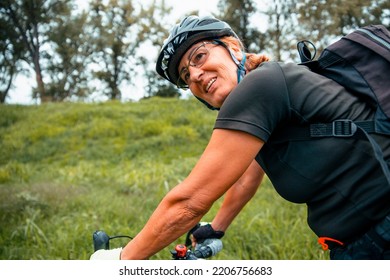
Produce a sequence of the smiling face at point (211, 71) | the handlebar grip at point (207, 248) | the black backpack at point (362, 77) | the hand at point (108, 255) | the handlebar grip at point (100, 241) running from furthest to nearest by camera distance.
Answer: the handlebar grip at point (207, 248) → the smiling face at point (211, 71) → the handlebar grip at point (100, 241) → the hand at point (108, 255) → the black backpack at point (362, 77)

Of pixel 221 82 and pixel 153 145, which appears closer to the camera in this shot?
pixel 221 82

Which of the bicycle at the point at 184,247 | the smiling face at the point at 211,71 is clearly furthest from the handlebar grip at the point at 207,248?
the smiling face at the point at 211,71

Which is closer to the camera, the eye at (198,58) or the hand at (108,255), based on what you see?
the hand at (108,255)

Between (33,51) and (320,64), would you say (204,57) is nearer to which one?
(320,64)

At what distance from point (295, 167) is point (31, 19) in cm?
2011

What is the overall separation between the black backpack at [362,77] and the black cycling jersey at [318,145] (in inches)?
1.0

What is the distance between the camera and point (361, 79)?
55.9 inches

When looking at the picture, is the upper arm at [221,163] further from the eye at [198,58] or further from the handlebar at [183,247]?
the eye at [198,58]

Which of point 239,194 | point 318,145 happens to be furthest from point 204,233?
point 318,145

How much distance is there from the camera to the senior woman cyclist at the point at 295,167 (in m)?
1.39

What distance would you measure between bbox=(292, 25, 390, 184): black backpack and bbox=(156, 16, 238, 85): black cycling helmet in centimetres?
56

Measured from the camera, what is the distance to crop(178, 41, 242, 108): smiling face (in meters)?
1.79

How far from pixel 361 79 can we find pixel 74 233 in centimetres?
384
